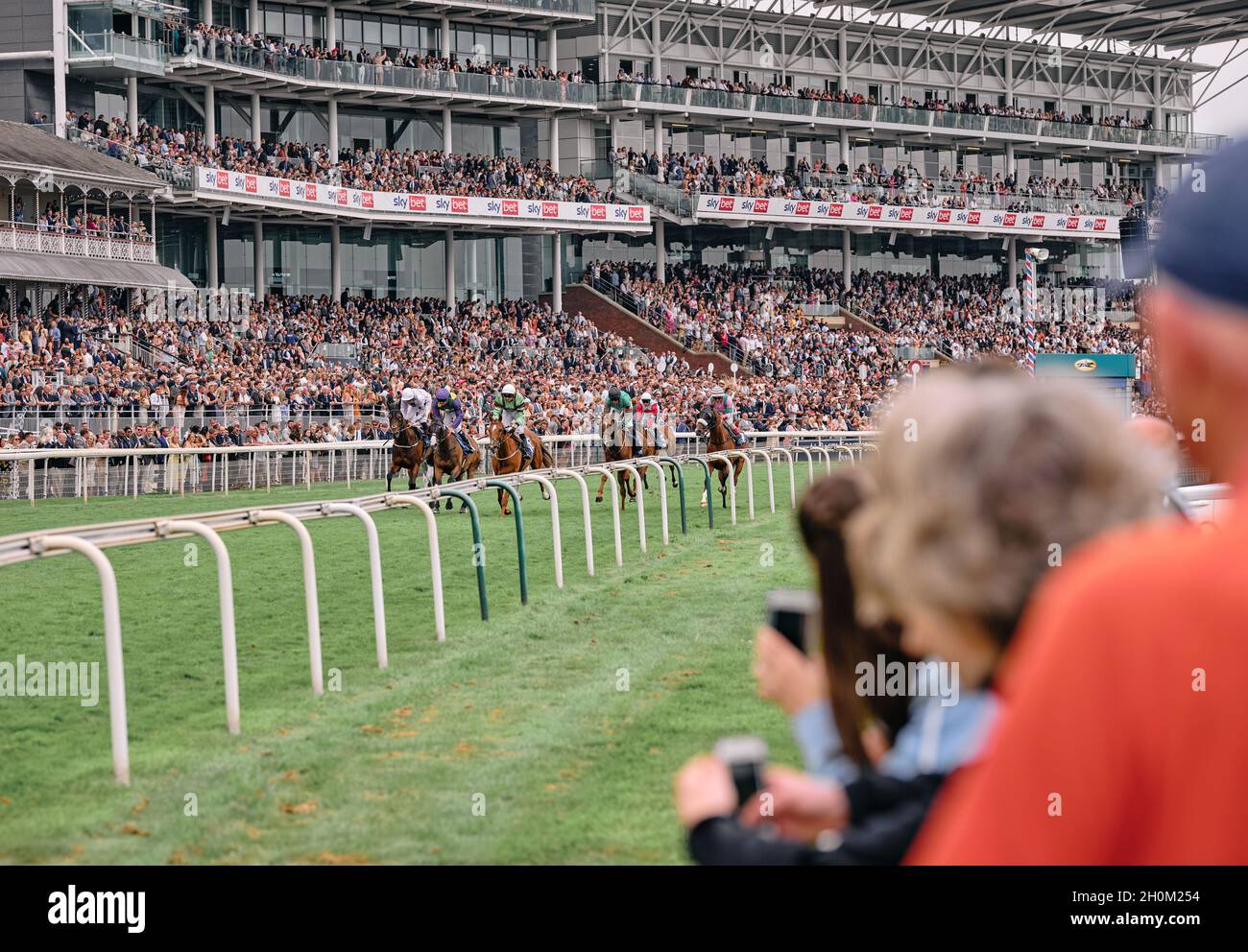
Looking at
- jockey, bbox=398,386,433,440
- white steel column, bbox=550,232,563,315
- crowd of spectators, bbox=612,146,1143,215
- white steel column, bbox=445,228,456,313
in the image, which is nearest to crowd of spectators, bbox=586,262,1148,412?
white steel column, bbox=550,232,563,315

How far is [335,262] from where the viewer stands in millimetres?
48312

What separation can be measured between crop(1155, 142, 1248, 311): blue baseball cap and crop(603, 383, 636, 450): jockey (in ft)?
65.2

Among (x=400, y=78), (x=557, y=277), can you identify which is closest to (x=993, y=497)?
(x=400, y=78)

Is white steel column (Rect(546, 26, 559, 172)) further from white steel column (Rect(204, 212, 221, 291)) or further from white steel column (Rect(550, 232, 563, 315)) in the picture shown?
white steel column (Rect(204, 212, 221, 291))

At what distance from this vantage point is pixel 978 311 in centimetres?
5850

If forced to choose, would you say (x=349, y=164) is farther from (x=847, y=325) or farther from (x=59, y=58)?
(x=847, y=325)

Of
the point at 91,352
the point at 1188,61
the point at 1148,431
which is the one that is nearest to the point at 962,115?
the point at 1188,61

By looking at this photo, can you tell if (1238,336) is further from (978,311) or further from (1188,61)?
(1188,61)

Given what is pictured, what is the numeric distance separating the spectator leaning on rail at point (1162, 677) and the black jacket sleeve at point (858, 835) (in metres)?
→ 0.72

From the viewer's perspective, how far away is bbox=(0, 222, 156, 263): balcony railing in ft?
117

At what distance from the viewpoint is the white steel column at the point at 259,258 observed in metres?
46.9

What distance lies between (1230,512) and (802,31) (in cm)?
6181

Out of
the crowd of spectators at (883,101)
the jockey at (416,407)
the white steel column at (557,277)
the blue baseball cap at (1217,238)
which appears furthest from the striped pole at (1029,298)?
the blue baseball cap at (1217,238)

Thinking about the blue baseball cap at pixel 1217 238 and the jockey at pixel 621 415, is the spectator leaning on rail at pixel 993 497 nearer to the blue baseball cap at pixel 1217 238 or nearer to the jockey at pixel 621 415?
the blue baseball cap at pixel 1217 238
